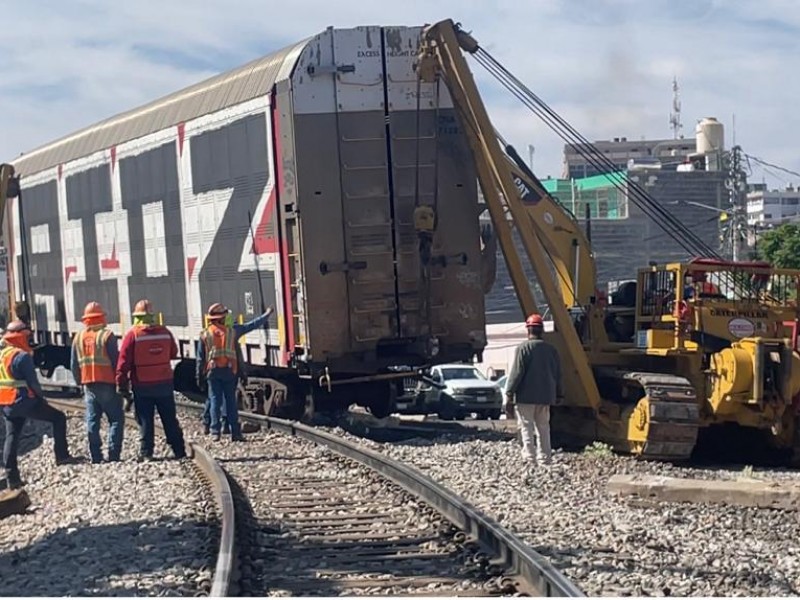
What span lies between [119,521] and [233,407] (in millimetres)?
5990

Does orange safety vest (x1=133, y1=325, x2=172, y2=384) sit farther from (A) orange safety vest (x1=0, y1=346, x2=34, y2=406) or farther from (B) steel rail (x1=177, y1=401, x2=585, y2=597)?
(B) steel rail (x1=177, y1=401, x2=585, y2=597)

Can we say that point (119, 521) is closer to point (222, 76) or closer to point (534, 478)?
point (534, 478)

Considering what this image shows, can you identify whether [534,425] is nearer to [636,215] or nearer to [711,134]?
[636,215]

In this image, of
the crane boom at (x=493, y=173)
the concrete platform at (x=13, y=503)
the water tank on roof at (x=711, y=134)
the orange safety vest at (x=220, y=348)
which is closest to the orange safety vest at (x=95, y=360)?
the orange safety vest at (x=220, y=348)

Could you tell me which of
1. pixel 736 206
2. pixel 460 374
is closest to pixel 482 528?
pixel 460 374

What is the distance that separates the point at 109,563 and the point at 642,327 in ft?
27.3

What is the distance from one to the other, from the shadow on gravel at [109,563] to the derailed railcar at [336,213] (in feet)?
21.0

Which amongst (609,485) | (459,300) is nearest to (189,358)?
(459,300)

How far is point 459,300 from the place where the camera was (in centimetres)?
1655

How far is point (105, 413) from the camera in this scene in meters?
14.3

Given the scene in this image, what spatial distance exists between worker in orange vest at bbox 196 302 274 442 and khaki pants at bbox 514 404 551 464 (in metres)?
4.06

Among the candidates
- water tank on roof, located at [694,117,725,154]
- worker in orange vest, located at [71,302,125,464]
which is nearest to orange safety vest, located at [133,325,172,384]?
worker in orange vest, located at [71,302,125,464]

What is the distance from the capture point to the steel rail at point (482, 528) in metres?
6.96

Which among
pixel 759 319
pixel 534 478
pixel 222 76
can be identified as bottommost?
pixel 534 478
